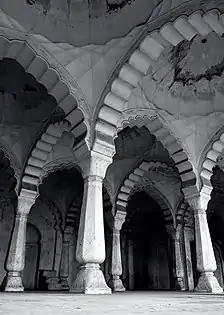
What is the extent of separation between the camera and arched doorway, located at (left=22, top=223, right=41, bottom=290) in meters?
12.9

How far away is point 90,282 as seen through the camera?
15.8ft

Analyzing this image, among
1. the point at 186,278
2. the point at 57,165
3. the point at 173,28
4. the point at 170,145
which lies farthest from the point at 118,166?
the point at 173,28

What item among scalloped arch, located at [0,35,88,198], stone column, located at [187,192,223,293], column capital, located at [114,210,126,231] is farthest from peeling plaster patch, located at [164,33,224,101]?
column capital, located at [114,210,126,231]

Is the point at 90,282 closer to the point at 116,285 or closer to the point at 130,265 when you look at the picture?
the point at 116,285

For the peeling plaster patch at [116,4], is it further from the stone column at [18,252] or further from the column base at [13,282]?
the column base at [13,282]

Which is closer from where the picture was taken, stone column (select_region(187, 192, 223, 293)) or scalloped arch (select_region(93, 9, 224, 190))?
scalloped arch (select_region(93, 9, 224, 190))

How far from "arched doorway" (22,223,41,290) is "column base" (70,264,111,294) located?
28.7ft

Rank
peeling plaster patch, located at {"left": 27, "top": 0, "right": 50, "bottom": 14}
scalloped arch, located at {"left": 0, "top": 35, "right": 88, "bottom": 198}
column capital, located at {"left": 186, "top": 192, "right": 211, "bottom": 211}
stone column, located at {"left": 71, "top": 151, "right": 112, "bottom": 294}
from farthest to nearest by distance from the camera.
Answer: column capital, located at {"left": 186, "top": 192, "right": 211, "bottom": 211}, peeling plaster patch, located at {"left": 27, "top": 0, "right": 50, "bottom": 14}, scalloped arch, located at {"left": 0, "top": 35, "right": 88, "bottom": 198}, stone column, located at {"left": 71, "top": 151, "right": 112, "bottom": 294}

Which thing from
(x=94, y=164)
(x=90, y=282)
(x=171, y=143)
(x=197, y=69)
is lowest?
(x=90, y=282)

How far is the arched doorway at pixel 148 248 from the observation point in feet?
Answer: 52.5

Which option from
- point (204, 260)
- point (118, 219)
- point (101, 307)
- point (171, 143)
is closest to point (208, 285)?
point (204, 260)

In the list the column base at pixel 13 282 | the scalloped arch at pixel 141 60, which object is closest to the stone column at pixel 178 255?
the column base at pixel 13 282

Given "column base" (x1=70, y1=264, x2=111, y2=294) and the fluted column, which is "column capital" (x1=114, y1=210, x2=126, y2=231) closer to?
the fluted column

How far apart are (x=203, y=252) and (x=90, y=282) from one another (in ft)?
12.0
